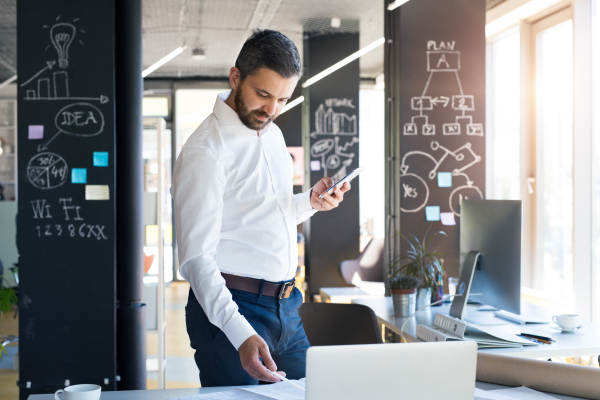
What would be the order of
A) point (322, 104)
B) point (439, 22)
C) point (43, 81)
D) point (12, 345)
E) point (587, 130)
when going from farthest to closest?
point (322, 104) → point (12, 345) → point (587, 130) → point (439, 22) → point (43, 81)

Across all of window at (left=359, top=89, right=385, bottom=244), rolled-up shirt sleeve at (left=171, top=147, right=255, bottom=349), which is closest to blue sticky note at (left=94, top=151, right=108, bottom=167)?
rolled-up shirt sleeve at (left=171, top=147, right=255, bottom=349)

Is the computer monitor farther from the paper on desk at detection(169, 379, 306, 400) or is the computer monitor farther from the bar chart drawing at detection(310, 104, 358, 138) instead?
the bar chart drawing at detection(310, 104, 358, 138)

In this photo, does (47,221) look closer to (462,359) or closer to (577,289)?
(462,359)

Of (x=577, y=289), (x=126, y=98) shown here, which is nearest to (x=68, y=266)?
(x=126, y=98)

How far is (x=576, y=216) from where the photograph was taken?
15.5 feet

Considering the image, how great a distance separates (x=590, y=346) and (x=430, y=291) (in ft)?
3.02

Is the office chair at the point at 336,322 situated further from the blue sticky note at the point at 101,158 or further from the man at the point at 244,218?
the blue sticky note at the point at 101,158

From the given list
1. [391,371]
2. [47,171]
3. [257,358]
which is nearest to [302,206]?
[257,358]

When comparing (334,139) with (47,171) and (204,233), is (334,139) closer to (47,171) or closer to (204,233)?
(47,171)

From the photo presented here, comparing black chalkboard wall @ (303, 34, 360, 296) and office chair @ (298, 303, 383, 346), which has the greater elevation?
black chalkboard wall @ (303, 34, 360, 296)

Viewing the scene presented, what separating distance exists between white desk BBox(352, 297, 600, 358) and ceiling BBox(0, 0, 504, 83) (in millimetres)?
3725

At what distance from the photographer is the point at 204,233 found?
1.65 m

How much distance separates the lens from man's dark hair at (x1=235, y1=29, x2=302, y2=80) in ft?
5.82

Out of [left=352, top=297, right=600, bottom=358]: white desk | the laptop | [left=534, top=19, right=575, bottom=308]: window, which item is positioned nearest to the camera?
the laptop
